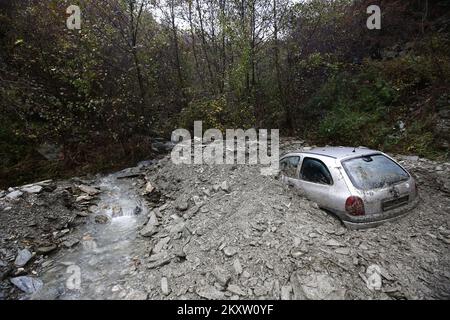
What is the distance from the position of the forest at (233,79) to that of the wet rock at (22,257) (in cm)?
389

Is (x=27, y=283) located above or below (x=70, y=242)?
below

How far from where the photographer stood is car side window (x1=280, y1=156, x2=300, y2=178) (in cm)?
556

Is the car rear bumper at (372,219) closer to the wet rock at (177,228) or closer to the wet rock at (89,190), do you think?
the wet rock at (177,228)

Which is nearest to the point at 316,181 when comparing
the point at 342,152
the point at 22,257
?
the point at 342,152

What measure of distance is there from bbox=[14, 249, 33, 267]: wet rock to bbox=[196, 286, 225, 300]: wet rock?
3626mm

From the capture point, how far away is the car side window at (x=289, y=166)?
18.2 feet

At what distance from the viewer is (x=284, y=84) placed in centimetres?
1152

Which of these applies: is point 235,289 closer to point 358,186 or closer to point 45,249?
point 358,186

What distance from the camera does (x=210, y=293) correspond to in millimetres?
3537

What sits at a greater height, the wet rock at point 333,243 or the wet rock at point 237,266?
the wet rock at point 333,243

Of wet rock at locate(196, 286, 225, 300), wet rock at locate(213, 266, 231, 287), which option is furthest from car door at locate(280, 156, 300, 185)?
wet rock at locate(196, 286, 225, 300)

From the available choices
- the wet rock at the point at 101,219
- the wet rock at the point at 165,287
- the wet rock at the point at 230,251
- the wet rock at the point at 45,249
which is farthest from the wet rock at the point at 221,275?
the wet rock at the point at 101,219

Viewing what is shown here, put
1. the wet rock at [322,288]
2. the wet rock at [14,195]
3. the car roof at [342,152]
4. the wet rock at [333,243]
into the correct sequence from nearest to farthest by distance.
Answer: the wet rock at [322,288]
the wet rock at [333,243]
the car roof at [342,152]
the wet rock at [14,195]

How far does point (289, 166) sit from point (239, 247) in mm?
2336
